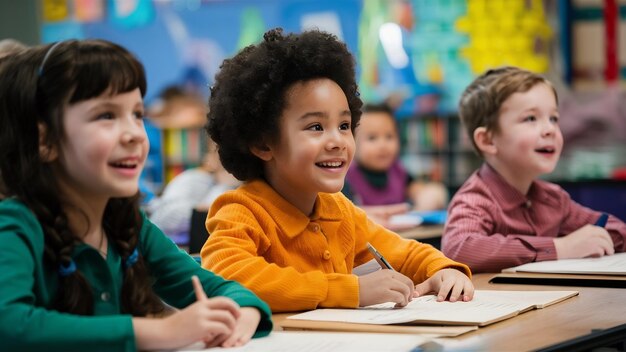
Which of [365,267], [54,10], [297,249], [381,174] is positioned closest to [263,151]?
[297,249]

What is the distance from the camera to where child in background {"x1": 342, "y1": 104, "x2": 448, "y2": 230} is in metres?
4.82

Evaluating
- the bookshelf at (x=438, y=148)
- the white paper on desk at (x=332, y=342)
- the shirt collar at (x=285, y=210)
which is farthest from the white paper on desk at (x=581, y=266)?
the bookshelf at (x=438, y=148)

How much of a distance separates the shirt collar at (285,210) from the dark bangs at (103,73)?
1.87ft

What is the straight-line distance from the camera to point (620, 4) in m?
6.56

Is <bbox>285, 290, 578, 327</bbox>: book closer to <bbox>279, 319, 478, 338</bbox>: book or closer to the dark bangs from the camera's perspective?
<bbox>279, 319, 478, 338</bbox>: book

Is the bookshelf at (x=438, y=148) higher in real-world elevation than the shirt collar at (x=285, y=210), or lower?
lower


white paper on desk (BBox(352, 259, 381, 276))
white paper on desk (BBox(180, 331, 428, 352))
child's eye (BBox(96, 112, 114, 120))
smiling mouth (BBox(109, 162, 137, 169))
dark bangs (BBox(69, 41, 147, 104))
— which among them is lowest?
white paper on desk (BBox(352, 259, 381, 276))

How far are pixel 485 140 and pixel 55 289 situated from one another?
1.57 metres

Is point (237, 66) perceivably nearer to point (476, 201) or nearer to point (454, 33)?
point (476, 201)

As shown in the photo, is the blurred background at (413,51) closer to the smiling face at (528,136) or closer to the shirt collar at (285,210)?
the smiling face at (528,136)

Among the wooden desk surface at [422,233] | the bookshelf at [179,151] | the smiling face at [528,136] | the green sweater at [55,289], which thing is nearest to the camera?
the green sweater at [55,289]

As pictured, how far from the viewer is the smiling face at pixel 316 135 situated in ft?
6.00

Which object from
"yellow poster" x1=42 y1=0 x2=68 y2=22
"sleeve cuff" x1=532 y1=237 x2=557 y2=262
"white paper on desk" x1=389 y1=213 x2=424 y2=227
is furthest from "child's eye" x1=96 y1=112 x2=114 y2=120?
"yellow poster" x1=42 y1=0 x2=68 y2=22

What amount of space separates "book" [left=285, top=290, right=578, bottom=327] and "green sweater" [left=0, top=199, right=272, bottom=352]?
0.17 m
